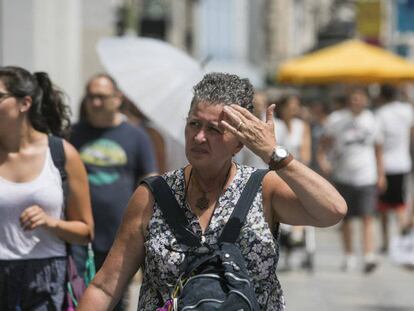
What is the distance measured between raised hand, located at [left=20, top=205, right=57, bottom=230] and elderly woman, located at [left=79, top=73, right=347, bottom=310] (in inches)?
37.8

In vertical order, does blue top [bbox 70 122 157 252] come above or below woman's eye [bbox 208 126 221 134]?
below

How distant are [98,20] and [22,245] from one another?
8.90 m

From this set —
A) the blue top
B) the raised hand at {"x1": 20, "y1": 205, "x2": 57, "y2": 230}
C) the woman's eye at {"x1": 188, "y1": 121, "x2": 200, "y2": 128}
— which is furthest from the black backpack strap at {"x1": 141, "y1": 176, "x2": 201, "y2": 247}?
the blue top

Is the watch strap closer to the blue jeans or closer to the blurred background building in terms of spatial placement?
the blue jeans

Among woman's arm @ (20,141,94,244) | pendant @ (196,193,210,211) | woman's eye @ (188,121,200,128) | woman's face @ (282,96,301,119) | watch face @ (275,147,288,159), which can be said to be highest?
woman's eye @ (188,121,200,128)

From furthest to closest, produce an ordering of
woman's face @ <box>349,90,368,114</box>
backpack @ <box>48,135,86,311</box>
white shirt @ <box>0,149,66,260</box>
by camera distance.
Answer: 1. woman's face @ <box>349,90,368,114</box>
2. backpack @ <box>48,135,86,311</box>
3. white shirt @ <box>0,149,66,260</box>

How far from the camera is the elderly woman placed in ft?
13.0

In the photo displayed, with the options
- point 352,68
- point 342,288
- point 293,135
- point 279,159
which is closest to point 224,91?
point 279,159

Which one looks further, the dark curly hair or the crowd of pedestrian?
the dark curly hair

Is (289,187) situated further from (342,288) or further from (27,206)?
(342,288)

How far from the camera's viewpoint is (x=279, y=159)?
3918 mm

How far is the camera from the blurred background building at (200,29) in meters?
11.6

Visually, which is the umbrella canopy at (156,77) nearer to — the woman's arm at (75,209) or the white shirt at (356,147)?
the woman's arm at (75,209)

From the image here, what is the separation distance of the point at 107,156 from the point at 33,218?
2.14 meters
